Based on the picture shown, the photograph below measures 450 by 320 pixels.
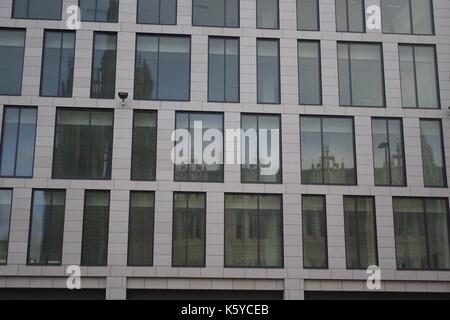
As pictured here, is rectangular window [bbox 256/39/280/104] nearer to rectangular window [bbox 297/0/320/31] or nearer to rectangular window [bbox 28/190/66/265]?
rectangular window [bbox 297/0/320/31]

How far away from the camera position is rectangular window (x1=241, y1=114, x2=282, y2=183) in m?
29.6

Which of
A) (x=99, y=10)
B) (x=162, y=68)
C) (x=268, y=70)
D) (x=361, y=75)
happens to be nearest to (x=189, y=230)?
(x=162, y=68)

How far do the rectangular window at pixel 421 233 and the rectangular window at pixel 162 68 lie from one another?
1236 centimetres

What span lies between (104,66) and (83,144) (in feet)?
13.6

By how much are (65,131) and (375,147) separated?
15.6 m

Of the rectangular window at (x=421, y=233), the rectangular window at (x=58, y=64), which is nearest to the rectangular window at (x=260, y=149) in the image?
the rectangular window at (x=421, y=233)

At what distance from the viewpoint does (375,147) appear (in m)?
30.3

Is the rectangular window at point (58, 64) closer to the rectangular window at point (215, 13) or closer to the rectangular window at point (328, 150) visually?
the rectangular window at point (215, 13)

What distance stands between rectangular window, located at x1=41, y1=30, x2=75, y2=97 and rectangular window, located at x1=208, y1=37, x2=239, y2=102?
707 centimetres

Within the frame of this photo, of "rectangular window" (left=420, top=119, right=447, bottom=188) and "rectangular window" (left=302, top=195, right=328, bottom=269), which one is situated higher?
"rectangular window" (left=420, top=119, right=447, bottom=188)

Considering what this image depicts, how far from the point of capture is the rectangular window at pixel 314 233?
28.9 meters

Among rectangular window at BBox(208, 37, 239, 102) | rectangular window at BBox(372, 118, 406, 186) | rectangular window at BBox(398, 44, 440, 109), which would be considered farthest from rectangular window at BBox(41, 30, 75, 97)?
rectangular window at BBox(398, 44, 440, 109)
